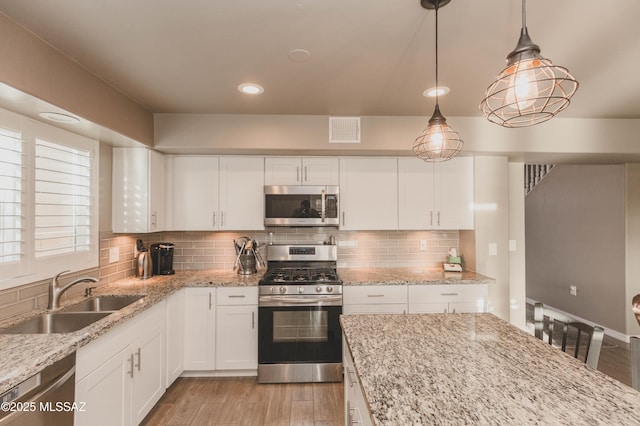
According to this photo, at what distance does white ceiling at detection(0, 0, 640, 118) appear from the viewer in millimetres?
1438

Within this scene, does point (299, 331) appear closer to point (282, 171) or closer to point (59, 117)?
point (282, 171)

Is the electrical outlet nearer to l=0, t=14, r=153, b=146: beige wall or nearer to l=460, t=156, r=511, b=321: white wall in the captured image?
l=0, t=14, r=153, b=146: beige wall

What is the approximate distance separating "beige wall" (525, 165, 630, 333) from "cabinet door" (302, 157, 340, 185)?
3.67 metres

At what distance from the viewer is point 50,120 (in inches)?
77.9

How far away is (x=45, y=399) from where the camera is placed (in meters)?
1.29

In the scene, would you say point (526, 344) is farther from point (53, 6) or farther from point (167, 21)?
point (53, 6)

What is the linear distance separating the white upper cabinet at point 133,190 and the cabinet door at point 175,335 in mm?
712

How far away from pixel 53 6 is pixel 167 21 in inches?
18.8

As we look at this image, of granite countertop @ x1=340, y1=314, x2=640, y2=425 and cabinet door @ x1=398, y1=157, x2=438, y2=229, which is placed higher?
cabinet door @ x1=398, y1=157, x2=438, y2=229

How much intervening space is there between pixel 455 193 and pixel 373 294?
1379mm

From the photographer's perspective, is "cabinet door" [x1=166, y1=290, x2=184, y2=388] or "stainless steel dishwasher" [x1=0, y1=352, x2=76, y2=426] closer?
"stainless steel dishwasher" [x1=0, y1=352, x2=76, y2=426]

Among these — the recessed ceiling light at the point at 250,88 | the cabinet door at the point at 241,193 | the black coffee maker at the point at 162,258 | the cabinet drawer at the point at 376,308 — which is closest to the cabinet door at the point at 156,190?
the black coffee maker at the point at 162,258

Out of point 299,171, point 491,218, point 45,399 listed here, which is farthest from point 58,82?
point 491,218

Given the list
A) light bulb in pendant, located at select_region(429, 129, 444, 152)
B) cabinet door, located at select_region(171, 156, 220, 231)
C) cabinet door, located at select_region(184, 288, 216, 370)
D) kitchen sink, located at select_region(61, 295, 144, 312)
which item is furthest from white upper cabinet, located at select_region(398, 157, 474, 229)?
kitchen sink, located at select_region(61, 295, 144, 312)
